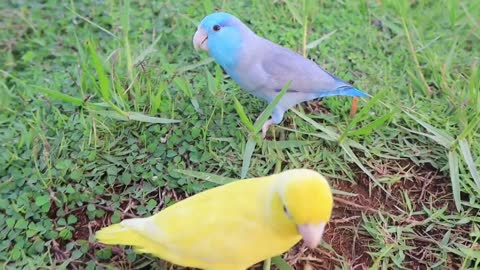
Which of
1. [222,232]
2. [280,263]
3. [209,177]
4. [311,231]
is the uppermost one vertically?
[311,231]

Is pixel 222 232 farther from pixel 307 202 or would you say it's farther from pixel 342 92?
pixel 342 92

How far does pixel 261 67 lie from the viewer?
2328 millimetres

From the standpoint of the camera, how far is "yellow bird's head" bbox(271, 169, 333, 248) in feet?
5.37

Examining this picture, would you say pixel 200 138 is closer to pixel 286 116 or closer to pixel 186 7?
pixel 286 116

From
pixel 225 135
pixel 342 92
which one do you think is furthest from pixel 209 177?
pixel 342 92

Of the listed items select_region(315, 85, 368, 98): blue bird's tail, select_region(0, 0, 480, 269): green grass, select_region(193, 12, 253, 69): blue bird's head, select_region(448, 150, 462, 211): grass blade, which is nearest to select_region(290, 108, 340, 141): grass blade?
select_region(0, 0, 480, 269): green grass

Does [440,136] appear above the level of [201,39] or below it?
below

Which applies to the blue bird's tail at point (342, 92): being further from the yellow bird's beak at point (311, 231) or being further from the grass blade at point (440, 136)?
the yellow bird's beak at point (311, 231)

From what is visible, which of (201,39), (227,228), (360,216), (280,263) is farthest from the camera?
A: (201,39)

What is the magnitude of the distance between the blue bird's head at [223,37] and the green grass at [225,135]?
24 cm

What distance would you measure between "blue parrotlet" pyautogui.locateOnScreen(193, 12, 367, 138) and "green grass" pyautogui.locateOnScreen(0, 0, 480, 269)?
0.14 m

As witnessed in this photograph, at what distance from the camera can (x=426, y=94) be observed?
2664 mm

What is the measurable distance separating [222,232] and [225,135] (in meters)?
0.68

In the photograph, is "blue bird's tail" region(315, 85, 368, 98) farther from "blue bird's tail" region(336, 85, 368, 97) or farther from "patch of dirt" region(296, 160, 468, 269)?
"patch of dirt" region(296, 160, 468, 269)
